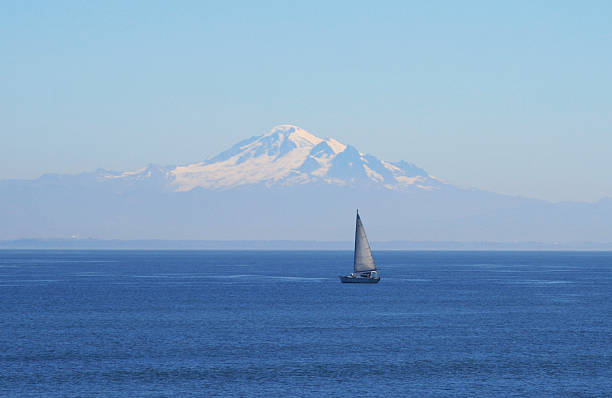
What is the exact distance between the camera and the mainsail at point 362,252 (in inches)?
6821

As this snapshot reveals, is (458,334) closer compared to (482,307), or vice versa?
(458,334)

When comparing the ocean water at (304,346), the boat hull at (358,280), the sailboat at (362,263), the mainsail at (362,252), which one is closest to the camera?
the ocean water at (304,346)

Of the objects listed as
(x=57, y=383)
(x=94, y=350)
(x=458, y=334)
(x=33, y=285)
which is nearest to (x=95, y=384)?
(x=57, y=383)

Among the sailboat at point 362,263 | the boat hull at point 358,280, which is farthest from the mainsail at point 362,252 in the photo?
the boat hull at point 358,280

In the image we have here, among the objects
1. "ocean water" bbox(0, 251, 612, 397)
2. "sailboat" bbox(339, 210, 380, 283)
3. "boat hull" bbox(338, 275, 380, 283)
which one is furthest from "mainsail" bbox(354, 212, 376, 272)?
"ocean water" bbox(0, 251, 612, 397)

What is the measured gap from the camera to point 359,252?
17700cm

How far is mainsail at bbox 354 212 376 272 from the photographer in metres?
173

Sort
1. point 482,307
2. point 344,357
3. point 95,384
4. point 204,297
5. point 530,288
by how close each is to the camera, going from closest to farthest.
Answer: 1. point 95,384
2. point 344,357
3. point 482,307
4. point 204,297
5. point 530,288

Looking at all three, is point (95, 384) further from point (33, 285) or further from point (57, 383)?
point (33, 285)

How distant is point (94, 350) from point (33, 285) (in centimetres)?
10882

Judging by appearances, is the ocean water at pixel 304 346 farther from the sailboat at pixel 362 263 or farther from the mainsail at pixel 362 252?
the sailboat at pixel 362 263

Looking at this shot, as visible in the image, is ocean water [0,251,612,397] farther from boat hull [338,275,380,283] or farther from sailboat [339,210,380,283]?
boat hull [338,275,380,283]

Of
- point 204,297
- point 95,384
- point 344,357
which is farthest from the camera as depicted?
point 204,297

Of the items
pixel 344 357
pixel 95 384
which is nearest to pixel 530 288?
pixel 344 357
